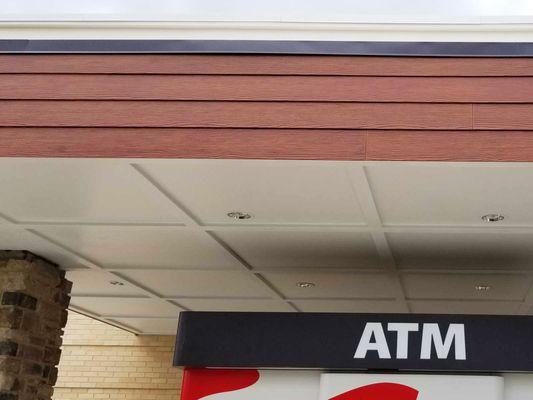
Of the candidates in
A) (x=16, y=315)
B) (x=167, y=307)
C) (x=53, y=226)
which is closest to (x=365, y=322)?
(x=53, y=226)

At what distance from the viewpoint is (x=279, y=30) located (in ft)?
13.1

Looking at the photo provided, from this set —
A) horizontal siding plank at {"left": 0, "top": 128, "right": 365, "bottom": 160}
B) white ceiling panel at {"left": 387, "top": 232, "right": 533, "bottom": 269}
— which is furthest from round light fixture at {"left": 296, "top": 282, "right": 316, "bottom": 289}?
horizontal siding plank at {"left": 0, "top": 128, "right": 365, "bottom": 160}

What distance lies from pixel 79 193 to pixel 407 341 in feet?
6.68

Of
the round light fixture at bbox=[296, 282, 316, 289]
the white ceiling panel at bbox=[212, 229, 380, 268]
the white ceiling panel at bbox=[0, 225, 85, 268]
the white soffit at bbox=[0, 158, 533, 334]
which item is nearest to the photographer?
the white soffit at bbox=[0, 158, 533, 334]

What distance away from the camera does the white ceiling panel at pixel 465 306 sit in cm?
707

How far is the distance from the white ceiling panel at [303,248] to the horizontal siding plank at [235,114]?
1322 millimetres

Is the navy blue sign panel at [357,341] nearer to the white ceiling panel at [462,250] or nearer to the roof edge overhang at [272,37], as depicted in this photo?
the white ceiling panel at [462,250]

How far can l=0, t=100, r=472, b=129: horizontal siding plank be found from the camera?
374cm

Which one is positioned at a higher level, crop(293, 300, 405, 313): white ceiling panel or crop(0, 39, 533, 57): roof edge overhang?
crop(0, 39, 533, 57): roof edge overhang

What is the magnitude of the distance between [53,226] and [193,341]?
1.36 metres

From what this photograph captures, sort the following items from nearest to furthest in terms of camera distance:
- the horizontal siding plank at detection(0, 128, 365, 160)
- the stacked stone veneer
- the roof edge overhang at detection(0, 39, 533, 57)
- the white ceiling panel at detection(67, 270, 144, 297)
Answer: the horizontal siding plank at detection(0, 128, 365, 160), the roof edge overhang at detection(0, 39, 533, 57), the stacked stone veneer, the white ceiling panel at detection(67, 270, 144, 297)

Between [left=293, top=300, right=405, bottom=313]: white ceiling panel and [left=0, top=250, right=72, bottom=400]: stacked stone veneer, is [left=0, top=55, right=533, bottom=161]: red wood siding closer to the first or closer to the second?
[left=0, top=250, right=72, bottom=400]: stacked stone veneer

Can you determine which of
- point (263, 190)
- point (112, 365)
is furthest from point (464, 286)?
point (112, 365)

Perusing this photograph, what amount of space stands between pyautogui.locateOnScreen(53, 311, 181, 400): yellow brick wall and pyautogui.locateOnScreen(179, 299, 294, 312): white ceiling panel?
2302 mm
